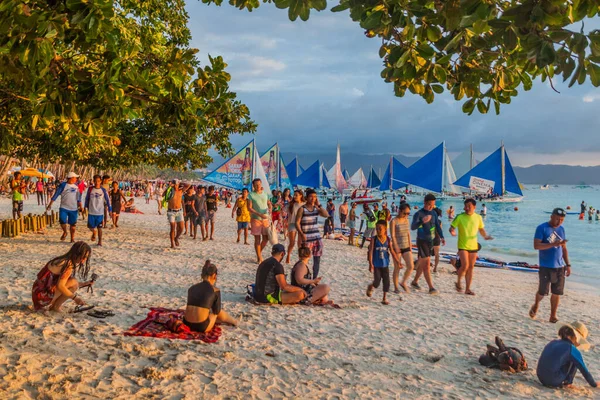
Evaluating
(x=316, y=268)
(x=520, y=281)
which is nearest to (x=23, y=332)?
(x=316, y=268)

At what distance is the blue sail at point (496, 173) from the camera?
41000 mm

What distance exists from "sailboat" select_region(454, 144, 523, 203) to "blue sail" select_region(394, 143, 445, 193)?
4.47 meters

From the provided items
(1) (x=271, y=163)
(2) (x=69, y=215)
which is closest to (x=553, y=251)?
(2) (x=69, y=215)

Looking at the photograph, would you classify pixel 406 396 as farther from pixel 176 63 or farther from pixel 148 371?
pixel 176 63

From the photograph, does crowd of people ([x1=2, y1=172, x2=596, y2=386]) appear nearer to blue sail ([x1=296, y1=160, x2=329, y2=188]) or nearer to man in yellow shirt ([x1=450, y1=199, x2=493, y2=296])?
man in yellow shirt ([x1=450, y1=199, x2=493, y2=296])

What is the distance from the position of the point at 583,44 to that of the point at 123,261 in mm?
9588

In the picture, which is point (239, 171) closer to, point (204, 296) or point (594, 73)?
point (204, 296)

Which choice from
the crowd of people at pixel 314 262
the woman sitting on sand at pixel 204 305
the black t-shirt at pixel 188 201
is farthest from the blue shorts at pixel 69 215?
the woman sitting on sand at pixel 204 305

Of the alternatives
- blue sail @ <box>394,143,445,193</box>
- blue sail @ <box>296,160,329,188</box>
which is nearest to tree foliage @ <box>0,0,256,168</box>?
blue sail @ <box>394,143,445,193</box>

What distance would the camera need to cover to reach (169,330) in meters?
5.41

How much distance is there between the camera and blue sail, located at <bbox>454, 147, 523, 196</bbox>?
135 feet

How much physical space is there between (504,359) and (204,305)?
3397mm

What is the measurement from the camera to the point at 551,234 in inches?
272

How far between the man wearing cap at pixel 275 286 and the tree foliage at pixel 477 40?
3817 mm
